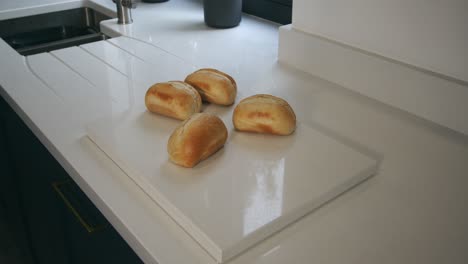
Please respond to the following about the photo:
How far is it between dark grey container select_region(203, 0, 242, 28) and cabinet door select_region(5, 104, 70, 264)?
0.62 m

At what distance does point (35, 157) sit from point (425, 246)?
2.56 feet

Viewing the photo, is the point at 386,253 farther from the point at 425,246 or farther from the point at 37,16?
the point at 37,16

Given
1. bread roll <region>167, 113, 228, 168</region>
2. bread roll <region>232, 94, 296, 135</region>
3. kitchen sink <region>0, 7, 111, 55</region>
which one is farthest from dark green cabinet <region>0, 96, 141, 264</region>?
kitchen sink <region>0, 7, 111, 55</region>

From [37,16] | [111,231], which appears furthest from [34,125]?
[37,16]

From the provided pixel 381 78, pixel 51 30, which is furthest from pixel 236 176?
pixel 51 30

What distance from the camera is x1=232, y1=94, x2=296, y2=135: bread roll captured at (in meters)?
0.83

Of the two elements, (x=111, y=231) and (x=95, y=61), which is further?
(x=95, y=61)

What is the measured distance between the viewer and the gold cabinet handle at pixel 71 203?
83 cm

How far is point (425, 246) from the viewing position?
65 centimetres

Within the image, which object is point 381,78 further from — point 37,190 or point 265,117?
point 37,190

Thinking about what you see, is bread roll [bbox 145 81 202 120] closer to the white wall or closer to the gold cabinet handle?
the gold cabinet handle

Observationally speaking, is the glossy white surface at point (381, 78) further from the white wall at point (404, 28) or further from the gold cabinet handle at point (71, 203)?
the gold cabinet handle at point (71, 203)

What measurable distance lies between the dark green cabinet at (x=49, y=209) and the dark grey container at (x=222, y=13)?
61 cm

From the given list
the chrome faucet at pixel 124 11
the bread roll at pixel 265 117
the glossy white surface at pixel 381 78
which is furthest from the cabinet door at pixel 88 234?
the chrome faucet at pixel 124 11
